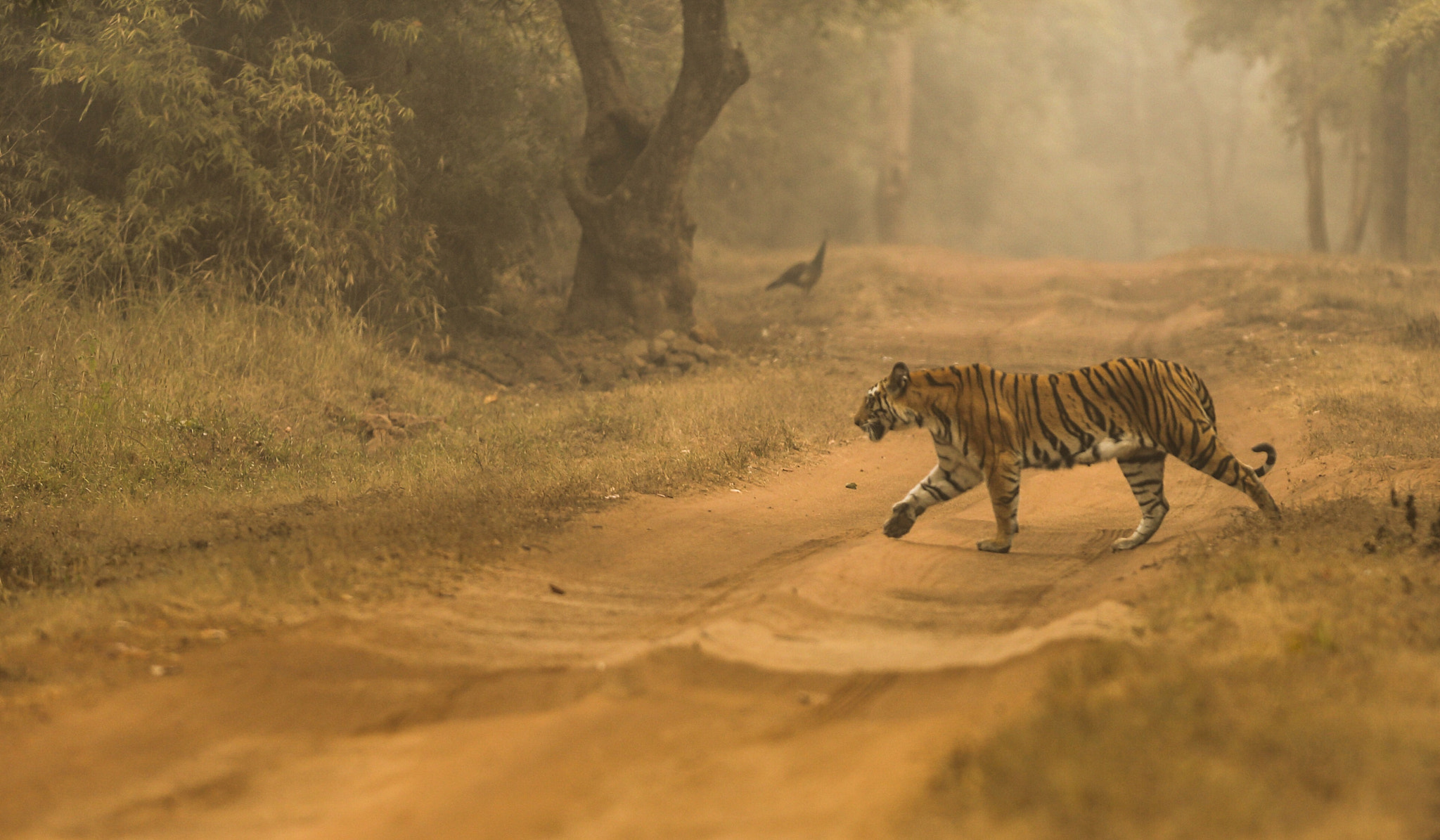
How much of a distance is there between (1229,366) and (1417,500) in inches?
295

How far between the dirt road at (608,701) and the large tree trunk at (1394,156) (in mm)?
22147

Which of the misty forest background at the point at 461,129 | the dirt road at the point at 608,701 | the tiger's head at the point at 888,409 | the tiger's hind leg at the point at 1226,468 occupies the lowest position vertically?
the dirt road at the point at 608,701

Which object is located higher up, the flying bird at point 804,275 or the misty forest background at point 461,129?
the misty forest background at point 461,129

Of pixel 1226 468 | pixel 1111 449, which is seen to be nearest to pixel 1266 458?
pixel 1226 468

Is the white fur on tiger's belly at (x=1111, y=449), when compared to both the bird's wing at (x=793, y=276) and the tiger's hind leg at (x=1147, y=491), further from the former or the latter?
the bird's wing at (x=793, y=276)

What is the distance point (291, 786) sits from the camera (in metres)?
3.83

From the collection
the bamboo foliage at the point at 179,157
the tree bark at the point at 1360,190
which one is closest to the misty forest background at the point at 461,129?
the bamboo foliage at the point at 179,157

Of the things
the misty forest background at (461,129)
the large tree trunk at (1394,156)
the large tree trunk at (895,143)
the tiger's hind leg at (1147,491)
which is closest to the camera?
the tiger's hind leg at (1147,491)

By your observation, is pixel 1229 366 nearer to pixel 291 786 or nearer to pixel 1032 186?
pixel 291 786

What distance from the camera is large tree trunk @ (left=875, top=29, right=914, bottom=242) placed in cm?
3444

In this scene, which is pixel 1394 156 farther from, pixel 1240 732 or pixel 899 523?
pixel 1240 732

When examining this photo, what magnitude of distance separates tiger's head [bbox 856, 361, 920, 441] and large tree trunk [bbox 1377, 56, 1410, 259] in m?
21.8

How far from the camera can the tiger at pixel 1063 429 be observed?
6.68 meters

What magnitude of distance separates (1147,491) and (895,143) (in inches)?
1146
